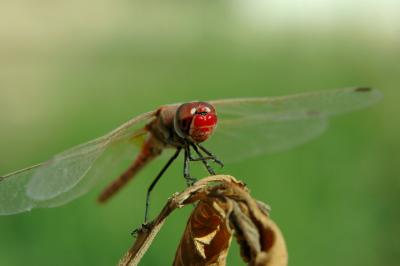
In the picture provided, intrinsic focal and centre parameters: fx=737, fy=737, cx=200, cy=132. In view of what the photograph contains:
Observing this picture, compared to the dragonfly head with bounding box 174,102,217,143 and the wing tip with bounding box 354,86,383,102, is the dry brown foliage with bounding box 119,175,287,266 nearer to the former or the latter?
the dragonfly head with bounding box 174,102,217,143

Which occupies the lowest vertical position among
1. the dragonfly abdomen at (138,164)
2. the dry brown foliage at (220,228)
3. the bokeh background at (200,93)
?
the bokeh background at (200,93)

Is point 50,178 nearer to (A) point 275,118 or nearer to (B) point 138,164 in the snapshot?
(B) point 138,164

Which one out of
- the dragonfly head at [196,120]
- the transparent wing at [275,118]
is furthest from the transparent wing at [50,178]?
the transparent wing at [275,118]

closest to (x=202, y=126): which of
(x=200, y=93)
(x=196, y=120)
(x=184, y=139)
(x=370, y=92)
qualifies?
(x=196, y=120)

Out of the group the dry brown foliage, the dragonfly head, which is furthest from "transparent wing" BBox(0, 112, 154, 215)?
the dry brown foliage

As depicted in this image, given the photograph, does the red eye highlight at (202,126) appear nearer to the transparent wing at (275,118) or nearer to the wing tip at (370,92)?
the transparent wing at (275,118)

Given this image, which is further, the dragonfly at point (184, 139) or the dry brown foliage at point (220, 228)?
the dragonfly at point (184, 139)

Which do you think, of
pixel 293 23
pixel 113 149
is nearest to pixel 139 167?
pixel 113 149
